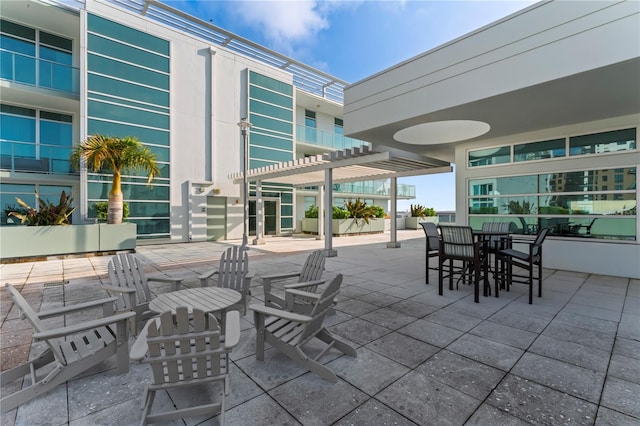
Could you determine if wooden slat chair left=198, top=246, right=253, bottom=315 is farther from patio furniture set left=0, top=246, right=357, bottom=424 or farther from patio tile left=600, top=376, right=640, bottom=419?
patio tile left=600, top=376, right=640, bottom=419

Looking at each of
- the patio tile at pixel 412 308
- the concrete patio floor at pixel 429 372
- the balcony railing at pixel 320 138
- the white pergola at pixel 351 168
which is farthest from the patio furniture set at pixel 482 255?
the balcony railing at pixel 320 138

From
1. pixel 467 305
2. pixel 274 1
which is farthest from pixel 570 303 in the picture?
pixel 274 1

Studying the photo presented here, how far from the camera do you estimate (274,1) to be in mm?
10039

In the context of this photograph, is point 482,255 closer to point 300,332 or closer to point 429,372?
point 429,372

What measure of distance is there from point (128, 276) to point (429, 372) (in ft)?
12.4

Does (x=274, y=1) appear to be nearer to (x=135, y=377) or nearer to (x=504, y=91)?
(x=504, y=91)

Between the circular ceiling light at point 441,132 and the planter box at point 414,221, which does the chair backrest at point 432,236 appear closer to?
the circular ceiling light at point 441,132

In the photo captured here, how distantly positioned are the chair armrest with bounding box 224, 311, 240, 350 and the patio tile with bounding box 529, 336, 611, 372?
3.10m

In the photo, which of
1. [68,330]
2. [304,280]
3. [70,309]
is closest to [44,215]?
[70,309]

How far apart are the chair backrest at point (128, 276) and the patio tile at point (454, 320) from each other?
3.88m

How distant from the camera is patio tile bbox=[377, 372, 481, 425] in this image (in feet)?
6.85

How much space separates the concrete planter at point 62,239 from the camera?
833 cm

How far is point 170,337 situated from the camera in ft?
6.40

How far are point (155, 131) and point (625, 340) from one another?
51.5 ft
